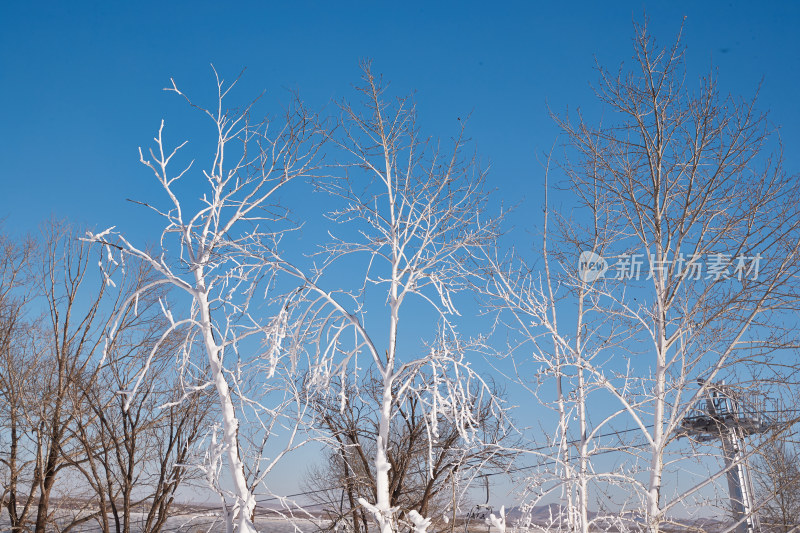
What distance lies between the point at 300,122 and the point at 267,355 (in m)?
2.37

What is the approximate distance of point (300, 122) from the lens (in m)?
6.09

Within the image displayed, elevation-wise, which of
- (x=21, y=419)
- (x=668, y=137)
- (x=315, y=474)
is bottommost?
(x=315, y=474)

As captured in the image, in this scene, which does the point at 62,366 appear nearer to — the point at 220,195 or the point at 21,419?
the point at 21,419

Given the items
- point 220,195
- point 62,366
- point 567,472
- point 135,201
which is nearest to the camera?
point 135,201

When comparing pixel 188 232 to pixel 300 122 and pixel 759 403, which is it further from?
pixel 759 403

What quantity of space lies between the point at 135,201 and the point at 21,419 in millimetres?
10230

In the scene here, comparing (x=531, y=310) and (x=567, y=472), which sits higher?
(x=531, y=310)

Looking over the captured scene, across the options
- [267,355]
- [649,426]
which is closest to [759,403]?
[649,426]

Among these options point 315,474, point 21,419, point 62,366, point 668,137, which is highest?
point 668,137

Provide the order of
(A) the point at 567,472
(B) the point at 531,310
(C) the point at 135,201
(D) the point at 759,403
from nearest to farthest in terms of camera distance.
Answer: (C) the point at 135,201 → (D) the point at 759,403 → (B) the point at 531,310 → (A) the point at 567,472

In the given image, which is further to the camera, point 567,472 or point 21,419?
point 21,419

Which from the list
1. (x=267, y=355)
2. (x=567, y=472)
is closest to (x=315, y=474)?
(x=567, y=472)

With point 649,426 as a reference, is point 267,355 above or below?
above

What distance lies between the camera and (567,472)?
7008 millimetres
